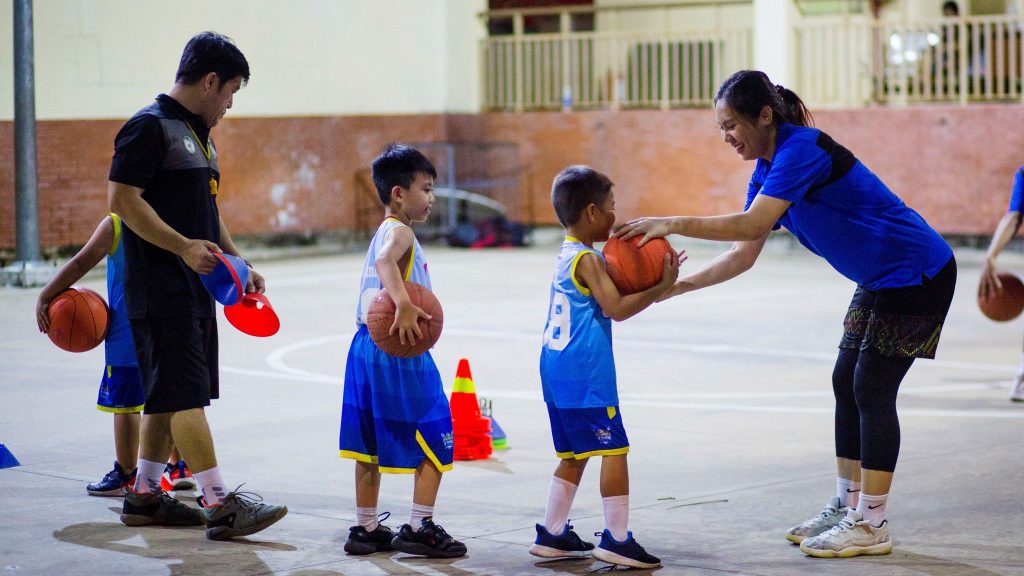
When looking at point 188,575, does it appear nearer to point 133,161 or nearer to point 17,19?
Answer: point 133,161

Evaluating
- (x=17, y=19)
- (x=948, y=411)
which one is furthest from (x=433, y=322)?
(x=17, y=19)

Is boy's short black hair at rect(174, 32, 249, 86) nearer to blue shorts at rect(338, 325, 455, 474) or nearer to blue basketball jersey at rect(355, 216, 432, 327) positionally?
blue basketball jersey at rect(355, 216, 432, 327)

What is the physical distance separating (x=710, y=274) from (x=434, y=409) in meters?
1.45

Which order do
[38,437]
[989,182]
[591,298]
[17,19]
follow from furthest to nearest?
[989,182], [17,19], [38,437], [591,298]

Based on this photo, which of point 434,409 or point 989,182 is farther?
point 989,182

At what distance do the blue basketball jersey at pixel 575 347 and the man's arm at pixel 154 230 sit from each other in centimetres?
151

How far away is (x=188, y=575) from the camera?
5711mm

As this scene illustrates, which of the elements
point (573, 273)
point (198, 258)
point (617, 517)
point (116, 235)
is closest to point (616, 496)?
point (617, 517)

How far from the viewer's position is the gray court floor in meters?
6.07

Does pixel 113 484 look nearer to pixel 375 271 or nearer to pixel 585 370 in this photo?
pixel 375 271

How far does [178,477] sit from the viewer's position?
7496mm

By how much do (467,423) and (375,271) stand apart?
7.68 ft

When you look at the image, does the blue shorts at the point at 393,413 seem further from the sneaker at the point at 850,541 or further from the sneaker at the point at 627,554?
the sneaker at the point at 850,541

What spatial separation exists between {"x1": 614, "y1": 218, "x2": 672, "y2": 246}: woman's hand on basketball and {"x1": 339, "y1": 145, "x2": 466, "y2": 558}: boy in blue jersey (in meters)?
0.92
